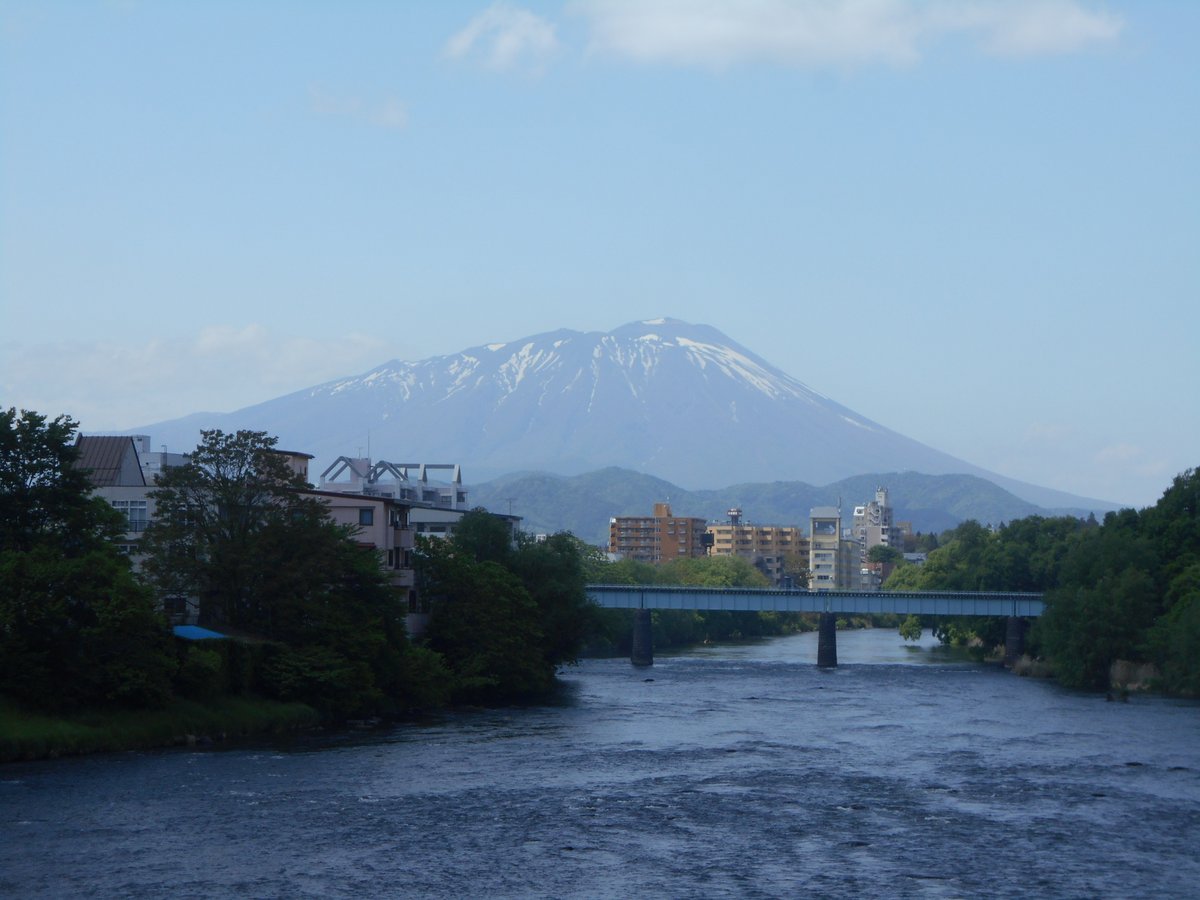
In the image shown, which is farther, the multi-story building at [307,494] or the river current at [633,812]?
the multi-story building at [307,494]

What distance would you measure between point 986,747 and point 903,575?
5548 inches

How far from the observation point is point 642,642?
120 metres

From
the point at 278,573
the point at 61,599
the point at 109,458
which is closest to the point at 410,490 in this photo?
the point at 109,458

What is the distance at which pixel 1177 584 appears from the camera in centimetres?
9112

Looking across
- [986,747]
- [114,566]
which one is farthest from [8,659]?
[986,747]

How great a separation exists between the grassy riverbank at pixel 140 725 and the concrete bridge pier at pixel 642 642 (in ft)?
191

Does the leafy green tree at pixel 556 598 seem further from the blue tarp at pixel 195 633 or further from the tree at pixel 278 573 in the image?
the blue tarp at pixel 195 633

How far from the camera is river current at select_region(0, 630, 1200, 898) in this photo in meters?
34.9

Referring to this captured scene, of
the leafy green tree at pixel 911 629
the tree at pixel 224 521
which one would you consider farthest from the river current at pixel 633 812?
the leafy green tree at pixel 911 629

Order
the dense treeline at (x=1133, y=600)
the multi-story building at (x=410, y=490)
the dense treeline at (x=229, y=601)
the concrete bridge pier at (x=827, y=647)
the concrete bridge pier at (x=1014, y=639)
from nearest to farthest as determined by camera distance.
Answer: the dense treeline at (x=229, y=601) < the dense treeline at (x=1133, y=600) < the multi-story building at (x=410, y=490) < the concrete bridge pier at (x=1014, y=639) < the concrete bridge pier at (x=827, y=647)

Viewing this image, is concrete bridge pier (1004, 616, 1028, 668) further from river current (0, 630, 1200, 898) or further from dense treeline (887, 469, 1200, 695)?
river current (0, 630, 1200, 898)

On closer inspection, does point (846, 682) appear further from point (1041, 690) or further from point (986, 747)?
point (986, 747)

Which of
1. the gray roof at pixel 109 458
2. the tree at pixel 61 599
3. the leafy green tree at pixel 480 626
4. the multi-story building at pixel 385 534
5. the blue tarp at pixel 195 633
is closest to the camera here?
the tree at pixel 61 599

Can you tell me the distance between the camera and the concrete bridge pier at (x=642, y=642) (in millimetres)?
118938
